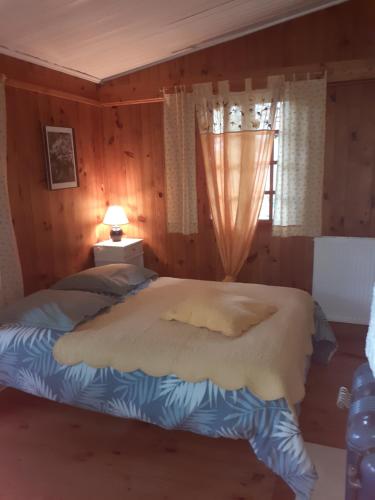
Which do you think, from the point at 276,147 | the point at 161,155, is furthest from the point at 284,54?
the point at 161,155

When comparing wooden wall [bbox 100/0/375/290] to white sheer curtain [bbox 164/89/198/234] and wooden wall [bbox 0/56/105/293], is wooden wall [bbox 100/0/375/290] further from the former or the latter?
wooden wall [bbox 0/56/105/293]

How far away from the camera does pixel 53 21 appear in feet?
8.25

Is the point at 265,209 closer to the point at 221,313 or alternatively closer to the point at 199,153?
the point at 199,153

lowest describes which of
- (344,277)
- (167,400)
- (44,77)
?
(167,400)

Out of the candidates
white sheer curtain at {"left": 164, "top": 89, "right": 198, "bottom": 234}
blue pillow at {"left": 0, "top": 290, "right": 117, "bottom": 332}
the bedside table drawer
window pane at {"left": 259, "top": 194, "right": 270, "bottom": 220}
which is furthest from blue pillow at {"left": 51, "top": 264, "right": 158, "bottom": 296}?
window pane at {"left": 259, "top": 194, "right": 270, "bottom": 220}

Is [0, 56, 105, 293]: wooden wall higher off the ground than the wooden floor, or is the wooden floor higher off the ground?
[0, 56, 105, 293]: wooden wall

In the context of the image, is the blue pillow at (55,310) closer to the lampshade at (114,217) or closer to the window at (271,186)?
the lampshade at (114,217)

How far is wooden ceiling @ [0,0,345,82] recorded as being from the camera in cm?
244

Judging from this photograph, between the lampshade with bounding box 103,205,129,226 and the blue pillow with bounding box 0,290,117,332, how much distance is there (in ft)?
4.58

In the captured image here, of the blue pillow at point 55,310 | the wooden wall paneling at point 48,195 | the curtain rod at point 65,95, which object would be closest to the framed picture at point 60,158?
the wooden wall paneling at point 48,195

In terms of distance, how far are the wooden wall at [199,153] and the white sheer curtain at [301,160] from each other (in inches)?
4.7

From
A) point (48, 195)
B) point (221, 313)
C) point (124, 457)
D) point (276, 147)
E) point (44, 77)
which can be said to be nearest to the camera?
point (124, 457)

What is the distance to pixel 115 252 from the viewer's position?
3.91 meters

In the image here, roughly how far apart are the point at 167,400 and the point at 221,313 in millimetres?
559
